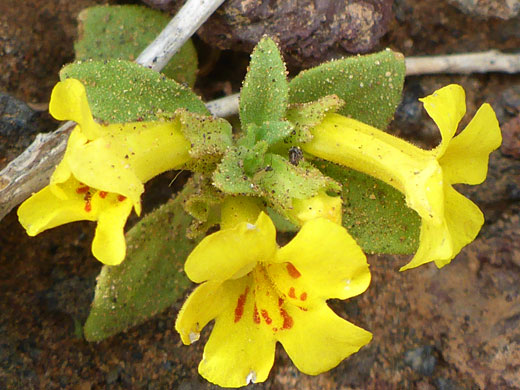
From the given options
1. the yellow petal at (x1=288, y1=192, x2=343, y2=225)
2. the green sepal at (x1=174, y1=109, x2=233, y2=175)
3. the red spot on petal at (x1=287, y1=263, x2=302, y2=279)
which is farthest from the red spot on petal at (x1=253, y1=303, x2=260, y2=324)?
the green sepal at (x1=174, y1=109, x2=233, y2=175)

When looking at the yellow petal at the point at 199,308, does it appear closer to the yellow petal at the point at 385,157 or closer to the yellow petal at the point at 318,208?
the yellow petal at the point at 318,208

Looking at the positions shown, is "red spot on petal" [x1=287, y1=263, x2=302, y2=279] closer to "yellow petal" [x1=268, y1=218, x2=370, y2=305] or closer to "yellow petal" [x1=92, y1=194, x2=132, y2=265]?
"yellow petal" [x1=268, y1=218, x2=370, y2=305]

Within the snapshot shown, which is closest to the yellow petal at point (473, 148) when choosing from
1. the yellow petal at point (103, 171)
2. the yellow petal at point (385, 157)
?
the yellow petal at point (385, 157)

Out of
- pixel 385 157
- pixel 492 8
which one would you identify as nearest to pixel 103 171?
pixel 385 157

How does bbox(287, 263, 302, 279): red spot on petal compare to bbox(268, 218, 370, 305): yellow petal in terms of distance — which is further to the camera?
bbox(287, 263, 302, 279): red spot on petal

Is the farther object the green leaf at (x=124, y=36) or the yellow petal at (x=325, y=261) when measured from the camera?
the green leaf at (x=124, y=36)

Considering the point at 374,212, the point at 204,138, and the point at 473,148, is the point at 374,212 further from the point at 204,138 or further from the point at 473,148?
the point at 204,138

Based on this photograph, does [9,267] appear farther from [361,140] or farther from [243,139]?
[361,140]
